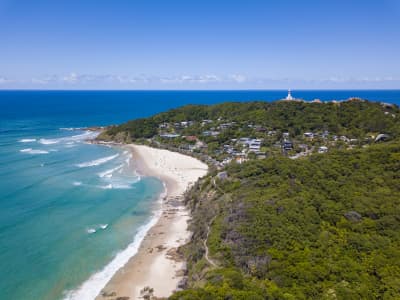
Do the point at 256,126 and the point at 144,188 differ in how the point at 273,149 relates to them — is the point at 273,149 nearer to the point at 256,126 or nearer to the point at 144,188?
the point at 256,126

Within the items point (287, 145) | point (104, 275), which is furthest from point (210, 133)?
point (104, 275)

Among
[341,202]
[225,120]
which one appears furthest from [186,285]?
[225,120]

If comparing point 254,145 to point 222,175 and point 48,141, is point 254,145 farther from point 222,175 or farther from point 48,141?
point 48,141

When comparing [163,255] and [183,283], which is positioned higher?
[183,283]

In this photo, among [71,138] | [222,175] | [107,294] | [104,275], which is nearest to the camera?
[107,294]

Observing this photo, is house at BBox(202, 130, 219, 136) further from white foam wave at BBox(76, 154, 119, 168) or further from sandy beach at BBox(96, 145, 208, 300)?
white foam wave at BBox(76, 154, 119, 168)

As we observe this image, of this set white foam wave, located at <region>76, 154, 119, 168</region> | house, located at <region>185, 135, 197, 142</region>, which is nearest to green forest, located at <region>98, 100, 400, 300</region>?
white foam wave, located at <region>76, 154, 119, 168</region>
